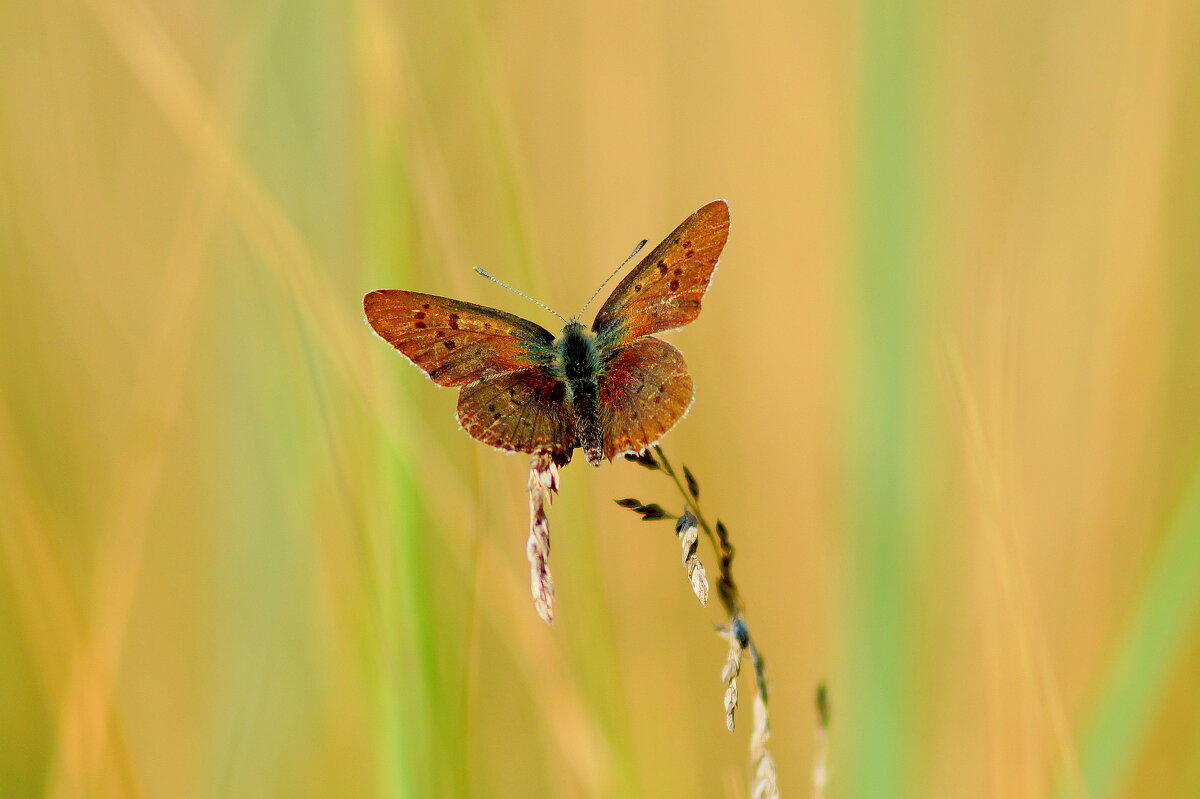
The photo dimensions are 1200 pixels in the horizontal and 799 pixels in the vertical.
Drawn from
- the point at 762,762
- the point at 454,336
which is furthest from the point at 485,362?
the point at 762,762

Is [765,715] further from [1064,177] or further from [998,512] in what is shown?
[1064,177]

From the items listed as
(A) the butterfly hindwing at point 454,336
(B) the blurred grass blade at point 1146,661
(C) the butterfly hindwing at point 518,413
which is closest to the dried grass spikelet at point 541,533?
(C) the butterfly hindwing at point 518,413

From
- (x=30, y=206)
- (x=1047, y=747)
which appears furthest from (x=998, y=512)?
(x=30, y=206)

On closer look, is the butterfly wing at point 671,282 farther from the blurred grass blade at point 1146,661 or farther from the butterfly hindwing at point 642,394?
the blurred grass blade at point 1146,661

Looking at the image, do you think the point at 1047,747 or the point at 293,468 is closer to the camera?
the point at 1047,747

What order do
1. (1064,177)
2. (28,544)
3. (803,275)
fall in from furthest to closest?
(803,275)
(1064,177)
(28,544)

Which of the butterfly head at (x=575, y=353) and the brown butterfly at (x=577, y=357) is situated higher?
the butterfly head at (x=575, y=353)
